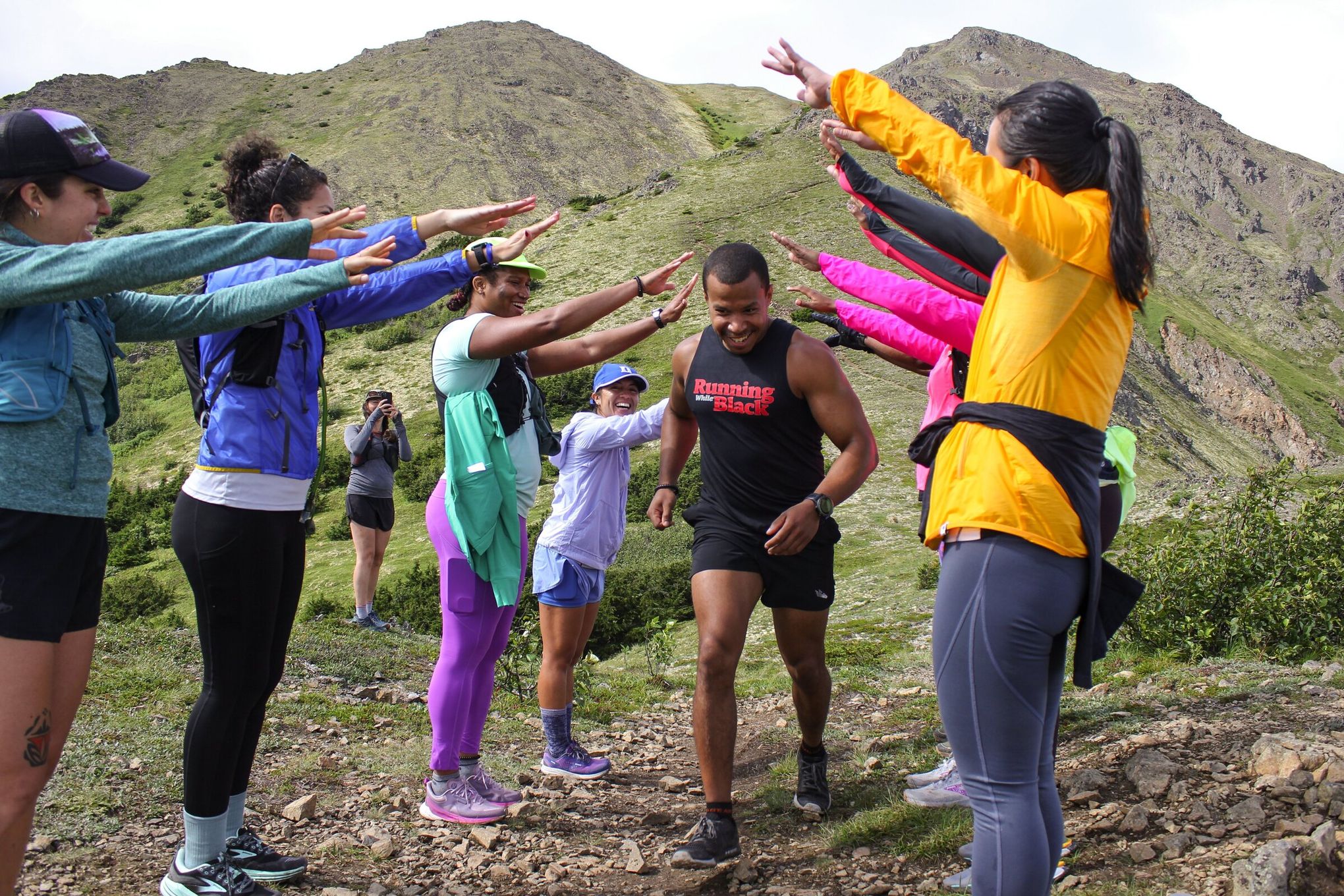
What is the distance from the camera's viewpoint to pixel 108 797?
403cm

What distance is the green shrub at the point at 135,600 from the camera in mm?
13344

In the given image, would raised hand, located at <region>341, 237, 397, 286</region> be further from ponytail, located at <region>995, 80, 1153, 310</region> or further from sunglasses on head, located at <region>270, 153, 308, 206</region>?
ponytail, located at <region>995, 80, 1153, 310</region>

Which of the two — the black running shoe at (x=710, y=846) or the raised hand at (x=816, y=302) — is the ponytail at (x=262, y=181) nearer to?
the raised hand at (x=816, y=302)

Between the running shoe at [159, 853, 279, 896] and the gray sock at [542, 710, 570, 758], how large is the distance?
200 centimetres

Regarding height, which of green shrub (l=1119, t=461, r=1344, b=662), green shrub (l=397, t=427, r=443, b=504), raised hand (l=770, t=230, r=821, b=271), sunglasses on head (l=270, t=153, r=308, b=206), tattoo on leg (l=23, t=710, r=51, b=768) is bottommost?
green shrub (l=397, t=427, r=443, b=504)

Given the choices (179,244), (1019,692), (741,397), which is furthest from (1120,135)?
(179,244)

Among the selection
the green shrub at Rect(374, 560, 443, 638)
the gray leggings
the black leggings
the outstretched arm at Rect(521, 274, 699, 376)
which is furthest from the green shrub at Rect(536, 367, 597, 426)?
the gray leggings

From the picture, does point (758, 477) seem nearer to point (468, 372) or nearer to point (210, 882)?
point (468, 372)

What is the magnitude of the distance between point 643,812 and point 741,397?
79.1 inches

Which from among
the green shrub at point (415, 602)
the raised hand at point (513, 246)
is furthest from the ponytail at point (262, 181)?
the green shrub at point (415, 602)

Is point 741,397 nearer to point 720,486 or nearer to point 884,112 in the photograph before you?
point 720,486

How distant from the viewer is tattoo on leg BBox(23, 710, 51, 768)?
7.56ft

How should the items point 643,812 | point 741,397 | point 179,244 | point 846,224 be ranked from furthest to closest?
point 846,224 < point 643,812 < point 741,397 < point 179,244

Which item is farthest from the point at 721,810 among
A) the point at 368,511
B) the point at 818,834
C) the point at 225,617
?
the point at 368,511
